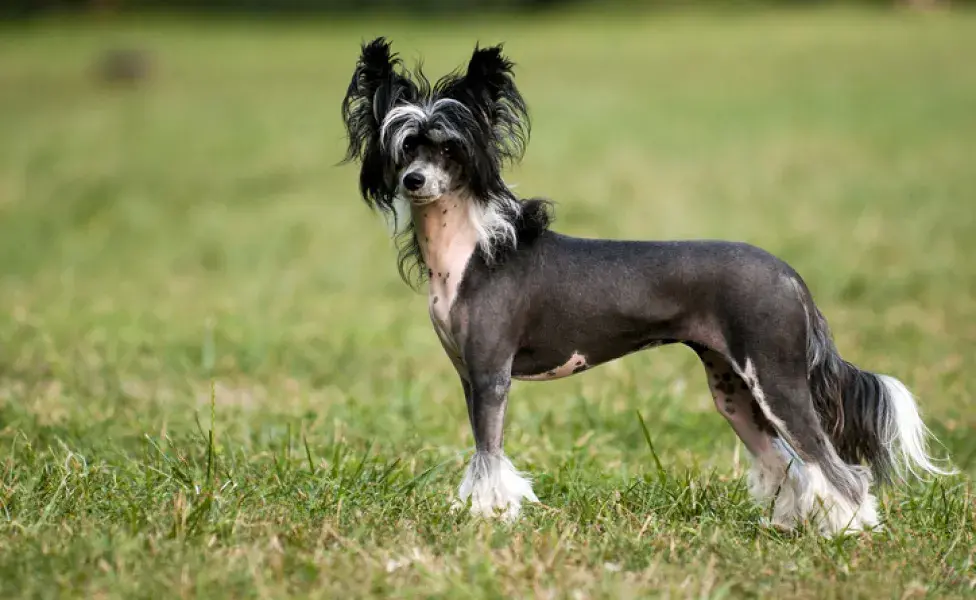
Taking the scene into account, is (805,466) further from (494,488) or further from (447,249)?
(447,249)

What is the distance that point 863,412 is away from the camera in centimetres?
416

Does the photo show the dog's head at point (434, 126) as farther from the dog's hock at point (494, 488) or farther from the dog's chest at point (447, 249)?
the dog's hock at point (494, 488)

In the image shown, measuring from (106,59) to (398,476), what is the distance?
22062 mm

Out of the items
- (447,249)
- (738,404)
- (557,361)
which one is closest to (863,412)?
(738,404)

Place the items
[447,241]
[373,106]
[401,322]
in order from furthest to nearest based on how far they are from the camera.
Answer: [401,322], [447,241], [373,106]

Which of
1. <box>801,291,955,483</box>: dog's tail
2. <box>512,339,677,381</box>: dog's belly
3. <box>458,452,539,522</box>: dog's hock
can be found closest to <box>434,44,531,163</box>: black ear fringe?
<box>512,339,677,381</box>: dog's belly

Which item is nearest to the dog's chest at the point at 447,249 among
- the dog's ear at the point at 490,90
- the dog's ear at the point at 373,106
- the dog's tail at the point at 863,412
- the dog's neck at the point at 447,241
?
the dog's neck at the point at 447,241

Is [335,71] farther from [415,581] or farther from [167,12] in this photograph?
[415,581]

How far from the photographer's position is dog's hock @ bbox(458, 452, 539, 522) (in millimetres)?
4004

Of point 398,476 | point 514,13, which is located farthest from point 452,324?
point 514,13

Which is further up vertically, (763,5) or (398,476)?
(763,5)

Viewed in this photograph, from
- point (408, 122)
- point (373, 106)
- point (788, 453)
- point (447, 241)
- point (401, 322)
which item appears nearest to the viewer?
point (408, 122)

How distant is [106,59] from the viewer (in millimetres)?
24438

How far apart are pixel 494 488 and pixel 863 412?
1.35m
